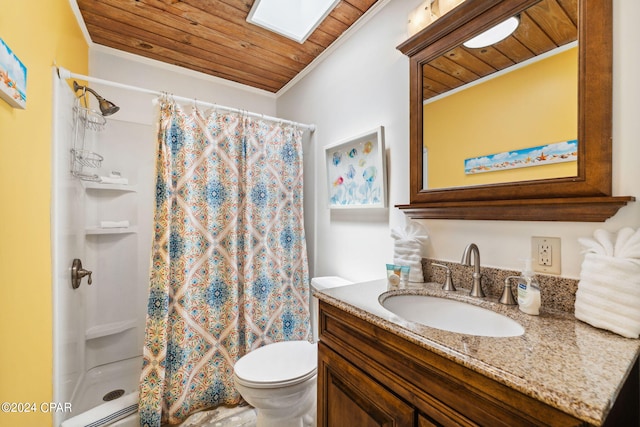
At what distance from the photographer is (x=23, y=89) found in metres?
0.93

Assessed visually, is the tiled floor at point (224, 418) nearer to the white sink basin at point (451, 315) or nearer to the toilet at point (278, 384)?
the toilet at point (278, 384)

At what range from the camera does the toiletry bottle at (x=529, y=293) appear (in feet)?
2.81

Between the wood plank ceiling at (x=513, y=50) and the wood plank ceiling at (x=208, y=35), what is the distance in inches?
28.6

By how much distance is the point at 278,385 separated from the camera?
4.06 feet

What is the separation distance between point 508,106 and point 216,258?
66.3 inches

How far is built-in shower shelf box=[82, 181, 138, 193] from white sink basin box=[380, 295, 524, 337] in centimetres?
204

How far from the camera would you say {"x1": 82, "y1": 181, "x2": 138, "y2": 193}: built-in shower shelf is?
187cm

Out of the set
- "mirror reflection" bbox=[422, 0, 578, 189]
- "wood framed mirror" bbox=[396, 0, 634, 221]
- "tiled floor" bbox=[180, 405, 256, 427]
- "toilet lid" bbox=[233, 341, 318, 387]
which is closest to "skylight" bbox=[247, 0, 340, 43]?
"wood framed mirror" bbox=[396, 0, 634, 221]

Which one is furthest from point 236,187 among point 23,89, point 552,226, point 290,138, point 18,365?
point 552,226

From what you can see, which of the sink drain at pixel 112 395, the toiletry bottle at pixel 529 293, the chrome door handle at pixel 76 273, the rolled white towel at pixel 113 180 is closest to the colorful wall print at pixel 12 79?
the chrome door handle at pixel 76 273

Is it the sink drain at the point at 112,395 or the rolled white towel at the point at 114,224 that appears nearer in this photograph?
the sink drain at the point at 112,395

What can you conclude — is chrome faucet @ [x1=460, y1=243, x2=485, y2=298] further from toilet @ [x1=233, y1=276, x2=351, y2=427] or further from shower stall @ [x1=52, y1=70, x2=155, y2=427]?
shower stall @ [x1=52, y1=70, x2=155, y2=427]

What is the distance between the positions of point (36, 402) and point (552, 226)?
207 centimetres

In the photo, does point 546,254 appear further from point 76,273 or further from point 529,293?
point 76,273
